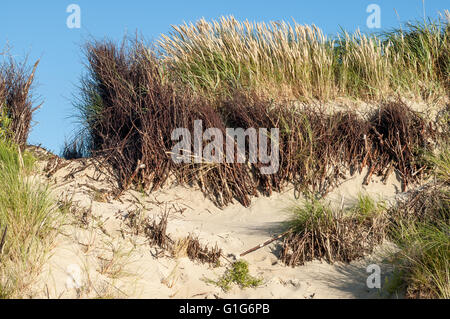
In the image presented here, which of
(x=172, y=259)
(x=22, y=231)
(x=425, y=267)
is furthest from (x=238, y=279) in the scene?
(x=22, y=231)

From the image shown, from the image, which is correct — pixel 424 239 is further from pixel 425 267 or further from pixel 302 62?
pixel 302 62

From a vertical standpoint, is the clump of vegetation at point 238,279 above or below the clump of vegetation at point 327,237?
below

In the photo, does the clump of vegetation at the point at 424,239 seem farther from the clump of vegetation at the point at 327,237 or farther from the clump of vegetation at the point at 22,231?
the clump of vegetation at the point at 22,231

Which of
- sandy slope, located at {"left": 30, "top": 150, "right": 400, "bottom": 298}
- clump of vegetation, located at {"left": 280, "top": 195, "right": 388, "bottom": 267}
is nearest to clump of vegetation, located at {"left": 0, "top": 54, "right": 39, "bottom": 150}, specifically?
sandy slope, located at {"left": 30, "top": 150, "right": 400, "bottom": 298}

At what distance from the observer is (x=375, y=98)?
8539 mm

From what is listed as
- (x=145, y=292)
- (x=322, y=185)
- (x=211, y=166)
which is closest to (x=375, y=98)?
(x=322, y=185)

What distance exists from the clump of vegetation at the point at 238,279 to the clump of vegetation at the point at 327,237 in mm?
507

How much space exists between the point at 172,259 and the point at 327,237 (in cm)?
160

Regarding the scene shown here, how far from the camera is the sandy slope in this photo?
4652 mm

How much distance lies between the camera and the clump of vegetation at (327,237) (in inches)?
218

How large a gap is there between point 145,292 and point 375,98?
540 cm

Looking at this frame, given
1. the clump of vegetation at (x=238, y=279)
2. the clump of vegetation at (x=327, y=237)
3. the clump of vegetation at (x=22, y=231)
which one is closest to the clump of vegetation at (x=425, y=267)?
the clump of vegetation at (x=327, y=237)

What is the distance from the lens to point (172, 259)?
5348mm
